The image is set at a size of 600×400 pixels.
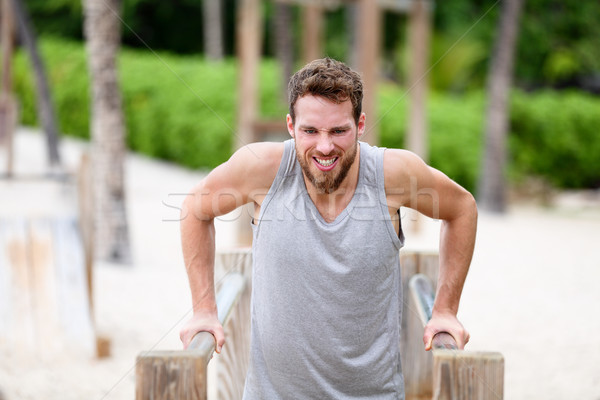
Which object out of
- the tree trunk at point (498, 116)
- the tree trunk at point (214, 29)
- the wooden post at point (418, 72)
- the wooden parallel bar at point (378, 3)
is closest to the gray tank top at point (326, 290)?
the wooden parallel bar at point (378, 3)

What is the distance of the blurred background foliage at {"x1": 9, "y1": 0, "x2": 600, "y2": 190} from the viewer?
12109mm

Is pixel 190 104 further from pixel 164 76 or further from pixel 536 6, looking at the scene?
pixel 536 6

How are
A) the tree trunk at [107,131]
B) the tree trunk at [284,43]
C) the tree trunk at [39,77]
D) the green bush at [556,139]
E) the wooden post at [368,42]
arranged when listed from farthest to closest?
the green bush at [556,139]
the tree trunk at [284,43]
the tree trunk at [39,77]
the wooden post at [368,42]
the tree trunk at [107,131]

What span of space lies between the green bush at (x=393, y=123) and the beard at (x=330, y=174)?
31.2 ft

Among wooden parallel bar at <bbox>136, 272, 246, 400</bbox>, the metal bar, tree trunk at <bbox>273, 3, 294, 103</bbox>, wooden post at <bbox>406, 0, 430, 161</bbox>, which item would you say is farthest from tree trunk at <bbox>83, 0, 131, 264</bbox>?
wooden parallel bar at <bbox>136, 272, 246, 400</bbox>

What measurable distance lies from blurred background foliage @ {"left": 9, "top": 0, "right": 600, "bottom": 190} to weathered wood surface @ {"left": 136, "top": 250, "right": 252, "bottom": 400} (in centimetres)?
695

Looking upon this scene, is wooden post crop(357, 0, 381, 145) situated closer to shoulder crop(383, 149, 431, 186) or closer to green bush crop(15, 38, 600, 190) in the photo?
green bush crop(15, 38, 600, 190)

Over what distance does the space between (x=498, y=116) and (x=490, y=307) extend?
16.9 feet

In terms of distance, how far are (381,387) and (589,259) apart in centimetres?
647

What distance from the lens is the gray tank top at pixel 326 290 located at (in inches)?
73.9

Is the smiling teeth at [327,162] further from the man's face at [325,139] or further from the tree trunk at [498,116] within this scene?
the tree trunk at [498,116]

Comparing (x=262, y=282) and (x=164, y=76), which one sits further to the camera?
(x=164, y=76)

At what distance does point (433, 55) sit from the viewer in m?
14.2

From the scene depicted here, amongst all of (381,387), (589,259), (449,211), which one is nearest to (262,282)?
(381,387)
